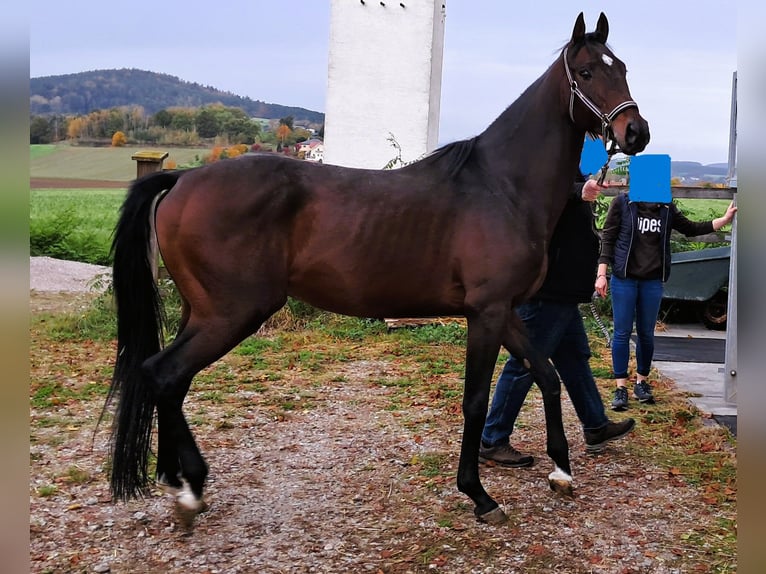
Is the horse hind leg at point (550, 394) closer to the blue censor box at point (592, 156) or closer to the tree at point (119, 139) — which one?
the blue censor box at point (592, 156)

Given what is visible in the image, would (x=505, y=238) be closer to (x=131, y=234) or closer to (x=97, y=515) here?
(x=131, y=234)

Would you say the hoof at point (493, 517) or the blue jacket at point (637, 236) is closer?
the hoof at point (493, 517)

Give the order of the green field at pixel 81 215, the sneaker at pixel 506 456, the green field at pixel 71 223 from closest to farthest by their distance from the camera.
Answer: the sneaker at pixel 506 456
the green field at pixel 81 215
the green field at pixel 71 223

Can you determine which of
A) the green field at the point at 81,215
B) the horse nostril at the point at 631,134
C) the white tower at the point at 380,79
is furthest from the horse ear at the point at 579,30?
the green field at the point at 81,215

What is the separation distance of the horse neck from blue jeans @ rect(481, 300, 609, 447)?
640mm

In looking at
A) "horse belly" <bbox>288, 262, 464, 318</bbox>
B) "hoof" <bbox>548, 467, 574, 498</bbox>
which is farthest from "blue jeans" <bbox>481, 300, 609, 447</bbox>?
"horse belly" <bbox>288, 262, 464, 318</bbox>

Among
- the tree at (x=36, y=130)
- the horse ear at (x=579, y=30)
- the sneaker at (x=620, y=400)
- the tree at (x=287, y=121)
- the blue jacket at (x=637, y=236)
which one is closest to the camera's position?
the tree at (x=36, y=130)

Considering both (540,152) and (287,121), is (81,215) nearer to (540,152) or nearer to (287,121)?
(287,121)

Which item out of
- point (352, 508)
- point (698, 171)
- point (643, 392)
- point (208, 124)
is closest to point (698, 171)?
point (698, 171)

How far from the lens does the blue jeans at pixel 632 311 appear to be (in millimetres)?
5199

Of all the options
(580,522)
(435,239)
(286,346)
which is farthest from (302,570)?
(286,346)

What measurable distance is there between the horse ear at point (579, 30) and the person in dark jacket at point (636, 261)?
2.15m

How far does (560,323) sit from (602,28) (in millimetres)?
1617
